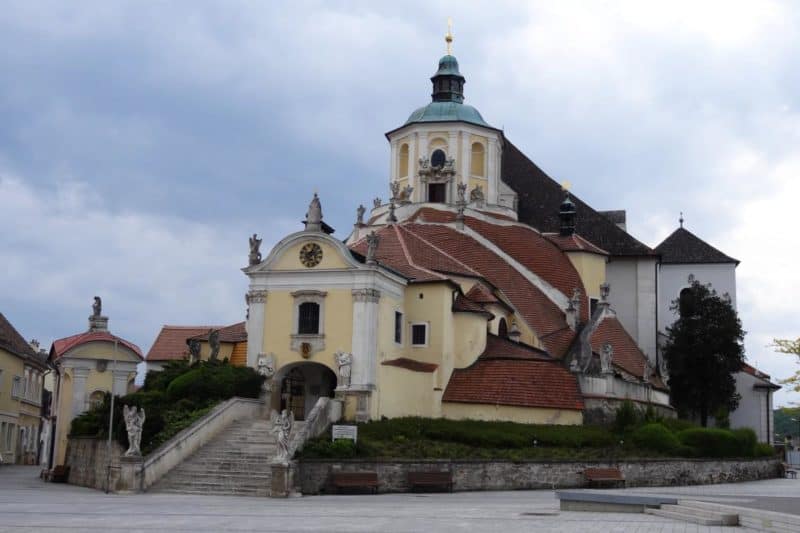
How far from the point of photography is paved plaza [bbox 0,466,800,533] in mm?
20531

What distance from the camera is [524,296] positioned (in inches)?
2005

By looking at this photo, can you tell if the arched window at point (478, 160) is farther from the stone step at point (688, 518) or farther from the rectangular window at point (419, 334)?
the stone step at point (688, 518)

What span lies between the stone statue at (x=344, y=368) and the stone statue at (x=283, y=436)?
25.9 feet

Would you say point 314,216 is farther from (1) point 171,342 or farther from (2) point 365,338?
(1) point 171,342

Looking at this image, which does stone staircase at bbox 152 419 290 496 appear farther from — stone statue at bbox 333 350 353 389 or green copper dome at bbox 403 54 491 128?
green copper dome at bbox 403 54 491 128

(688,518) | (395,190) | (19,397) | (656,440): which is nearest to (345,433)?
(656,440)

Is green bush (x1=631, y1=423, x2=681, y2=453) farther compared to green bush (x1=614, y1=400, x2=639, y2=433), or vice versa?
green bush (x1=614, y1=400, x2=639, y2=433)

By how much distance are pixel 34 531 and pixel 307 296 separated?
75.5 ft

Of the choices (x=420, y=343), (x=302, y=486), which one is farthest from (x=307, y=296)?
(x=302, y=486)

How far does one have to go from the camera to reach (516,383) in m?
43.0

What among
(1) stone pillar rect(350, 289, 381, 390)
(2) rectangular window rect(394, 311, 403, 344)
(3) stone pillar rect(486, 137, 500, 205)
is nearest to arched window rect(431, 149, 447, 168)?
(3) stone pillar rect(486, 137, 500, 205)

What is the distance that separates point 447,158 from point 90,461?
28002mm

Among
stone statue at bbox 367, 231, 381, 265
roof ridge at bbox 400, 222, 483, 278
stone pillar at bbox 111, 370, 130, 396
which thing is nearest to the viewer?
stone statue at bbox 367, 231, 381, 265

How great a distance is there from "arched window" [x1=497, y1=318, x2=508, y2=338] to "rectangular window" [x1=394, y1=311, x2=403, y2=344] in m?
6.30
